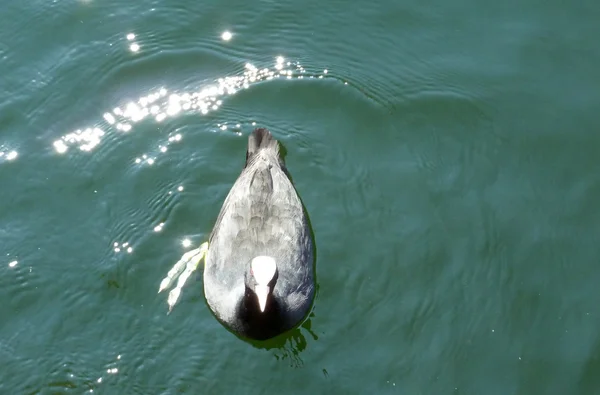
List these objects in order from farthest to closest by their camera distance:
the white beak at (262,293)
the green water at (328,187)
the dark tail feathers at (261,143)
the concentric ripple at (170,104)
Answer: the concentric ripple at (170,104) → the dark tail feathers at (261,143) → the green water at (328,187) → the white beak at (262,293)

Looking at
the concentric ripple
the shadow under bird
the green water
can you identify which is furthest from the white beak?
the concentric ripple

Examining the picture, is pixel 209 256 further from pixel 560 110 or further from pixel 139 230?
pixel 560 110

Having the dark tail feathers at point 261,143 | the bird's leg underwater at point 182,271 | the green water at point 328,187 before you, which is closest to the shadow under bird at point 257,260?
the bird's leg underwater at point 182,271

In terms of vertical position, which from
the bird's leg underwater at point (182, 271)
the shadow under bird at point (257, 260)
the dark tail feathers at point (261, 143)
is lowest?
the bird's leg underwater at point (182, 271)

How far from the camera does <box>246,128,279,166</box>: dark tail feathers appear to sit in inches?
311

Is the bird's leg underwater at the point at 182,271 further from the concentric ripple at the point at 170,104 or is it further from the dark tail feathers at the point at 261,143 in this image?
the concentric ripple at the point at 170,104

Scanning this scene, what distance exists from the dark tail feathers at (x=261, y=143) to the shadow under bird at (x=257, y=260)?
274mm

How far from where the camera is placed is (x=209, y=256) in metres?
7.46

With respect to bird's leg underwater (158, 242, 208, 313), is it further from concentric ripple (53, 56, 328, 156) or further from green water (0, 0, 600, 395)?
concentric ripple (53, 56, 328, 156)

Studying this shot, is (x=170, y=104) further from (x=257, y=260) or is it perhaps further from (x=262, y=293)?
(x=262, y=293)

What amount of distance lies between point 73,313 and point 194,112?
2.29 metres

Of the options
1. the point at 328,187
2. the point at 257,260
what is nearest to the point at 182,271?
the point at 257,260

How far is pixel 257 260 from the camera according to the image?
22.2 ft

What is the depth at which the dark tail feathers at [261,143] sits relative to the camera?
7.90m
